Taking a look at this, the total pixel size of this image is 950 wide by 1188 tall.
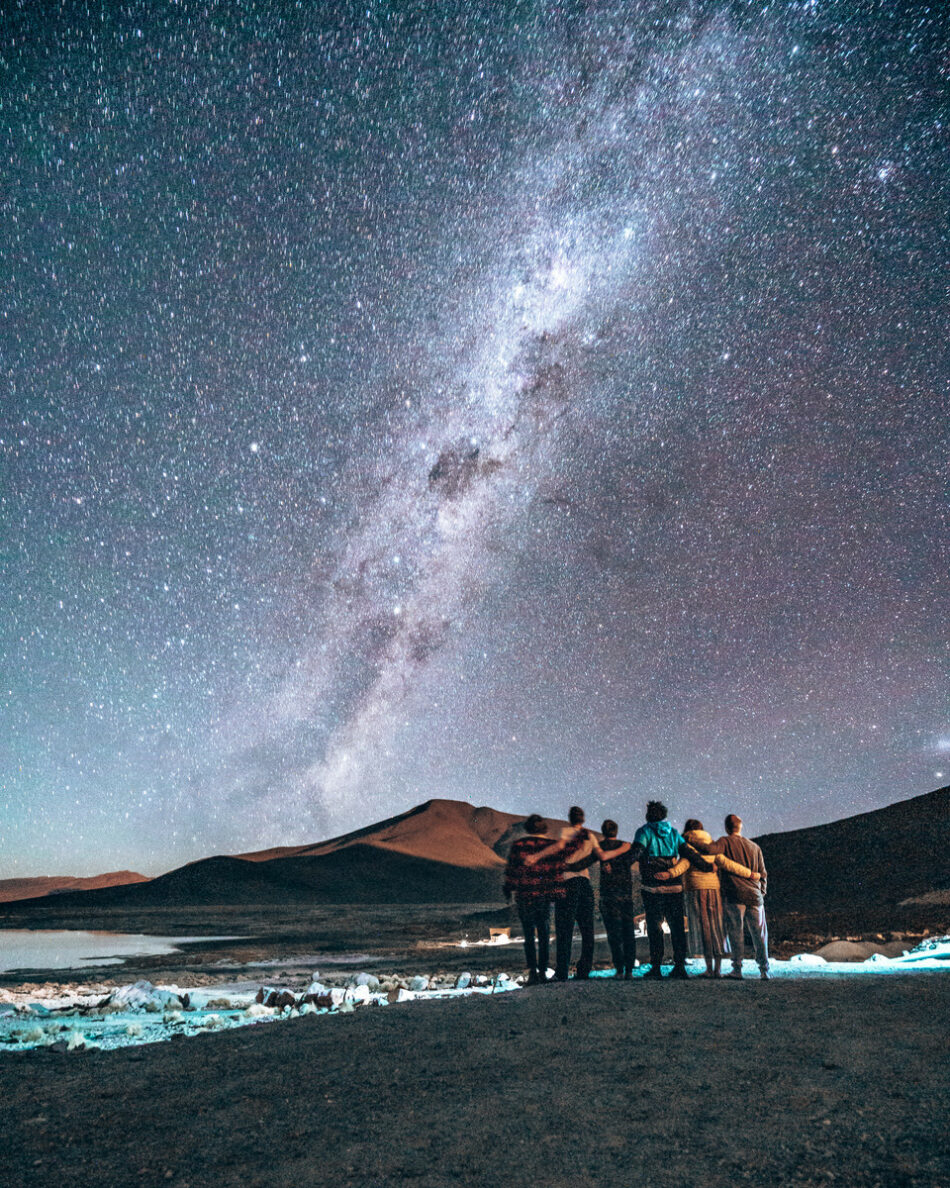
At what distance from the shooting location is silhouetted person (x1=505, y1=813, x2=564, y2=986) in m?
7.75

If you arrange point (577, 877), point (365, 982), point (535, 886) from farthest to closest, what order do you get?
point (365, 982) < point (577, 877) < point (535, 886)

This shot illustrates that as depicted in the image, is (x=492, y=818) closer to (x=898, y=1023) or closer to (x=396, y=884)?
(x=396, y=884)

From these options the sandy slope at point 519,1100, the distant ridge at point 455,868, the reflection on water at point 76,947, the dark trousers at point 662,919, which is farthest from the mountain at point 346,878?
the sandy slope at point 519,1100

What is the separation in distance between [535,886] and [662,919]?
1339 millimetres

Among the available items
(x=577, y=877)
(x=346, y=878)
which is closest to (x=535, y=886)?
(x=577, y=877)

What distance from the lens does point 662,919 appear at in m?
7.86

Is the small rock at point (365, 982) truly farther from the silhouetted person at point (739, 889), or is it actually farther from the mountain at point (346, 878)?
the mountain at point (346, 878)

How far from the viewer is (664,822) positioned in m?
8.02

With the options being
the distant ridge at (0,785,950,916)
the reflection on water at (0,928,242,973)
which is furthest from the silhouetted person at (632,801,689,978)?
the reflection on water at (0,928,242,973)

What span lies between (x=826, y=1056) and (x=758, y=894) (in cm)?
375

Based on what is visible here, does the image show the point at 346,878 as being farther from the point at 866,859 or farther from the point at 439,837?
the point at 866,859

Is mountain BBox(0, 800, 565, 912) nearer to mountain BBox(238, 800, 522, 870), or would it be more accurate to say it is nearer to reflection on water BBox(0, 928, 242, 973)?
mountain BBox(238, 800, 522, 870)

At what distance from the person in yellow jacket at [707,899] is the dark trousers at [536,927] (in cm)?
152

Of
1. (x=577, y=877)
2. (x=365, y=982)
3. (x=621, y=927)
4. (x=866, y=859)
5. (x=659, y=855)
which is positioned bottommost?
(x=365, y=982)
